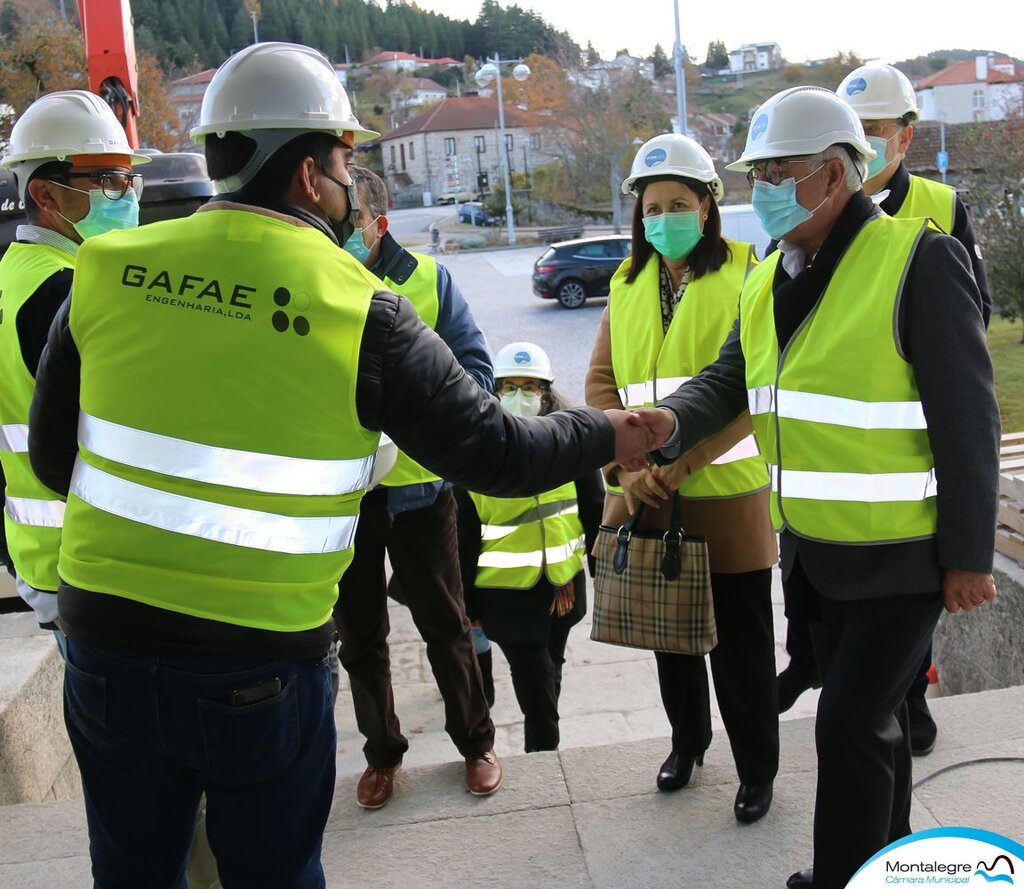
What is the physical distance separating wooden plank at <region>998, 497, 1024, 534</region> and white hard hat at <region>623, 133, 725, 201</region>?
2.32m

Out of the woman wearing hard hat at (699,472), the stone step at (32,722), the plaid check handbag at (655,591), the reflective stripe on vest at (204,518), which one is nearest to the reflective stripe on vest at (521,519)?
the woman wearing hard hat at (699,472)

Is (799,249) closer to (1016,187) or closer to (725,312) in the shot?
(725,312)

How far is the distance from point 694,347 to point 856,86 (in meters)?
1.61

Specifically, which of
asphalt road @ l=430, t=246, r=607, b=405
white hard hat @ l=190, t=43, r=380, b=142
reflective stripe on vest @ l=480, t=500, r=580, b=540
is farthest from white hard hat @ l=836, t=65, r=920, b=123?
asphalt road @ l=430, t=246, r=607, b=405

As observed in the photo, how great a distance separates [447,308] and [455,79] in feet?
431

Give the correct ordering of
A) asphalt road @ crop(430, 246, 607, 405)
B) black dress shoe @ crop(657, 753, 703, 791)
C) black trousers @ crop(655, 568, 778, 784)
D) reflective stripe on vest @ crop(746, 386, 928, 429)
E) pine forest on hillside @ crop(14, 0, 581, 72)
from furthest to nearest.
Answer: pine forest on hillside @ crop(14, 0, 581, 72) < asphalt road @ crop(430, 246, 607, 405) < black dress shoe @ crop(657, 753, 703, 791) < black trousers @ crop(655, 568, 778, 784) < reflective stripe on vest @ crop(746, 386, 928, 429)

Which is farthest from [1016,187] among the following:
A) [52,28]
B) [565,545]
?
[52,28]

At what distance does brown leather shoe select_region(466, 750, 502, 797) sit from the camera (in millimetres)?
3678

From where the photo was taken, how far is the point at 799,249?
2932 millimetres

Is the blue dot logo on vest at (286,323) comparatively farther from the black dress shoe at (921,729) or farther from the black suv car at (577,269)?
the black suv car at (577,269)

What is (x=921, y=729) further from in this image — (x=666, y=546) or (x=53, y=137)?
(x=53, y=137)

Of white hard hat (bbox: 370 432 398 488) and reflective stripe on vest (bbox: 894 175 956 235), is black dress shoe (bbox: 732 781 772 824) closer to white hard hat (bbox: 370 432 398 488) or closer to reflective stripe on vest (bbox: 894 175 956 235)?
white hard hat (bbox: 370 432 398 488)

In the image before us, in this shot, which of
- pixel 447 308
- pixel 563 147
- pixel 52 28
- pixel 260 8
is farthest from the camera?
pixel 260 8

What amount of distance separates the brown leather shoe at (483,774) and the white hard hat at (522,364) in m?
1.79
